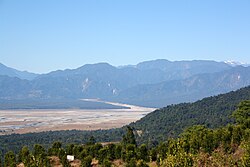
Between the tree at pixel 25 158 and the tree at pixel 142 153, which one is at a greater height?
the tree at pixel 142 153

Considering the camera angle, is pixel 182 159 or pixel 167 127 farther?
pixel 167 127

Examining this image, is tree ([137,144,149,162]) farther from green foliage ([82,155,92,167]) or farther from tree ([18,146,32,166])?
tree ([18,146,32,166])

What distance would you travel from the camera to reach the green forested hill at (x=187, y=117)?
123519mm

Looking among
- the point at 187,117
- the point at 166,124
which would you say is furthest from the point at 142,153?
the point at 187,117

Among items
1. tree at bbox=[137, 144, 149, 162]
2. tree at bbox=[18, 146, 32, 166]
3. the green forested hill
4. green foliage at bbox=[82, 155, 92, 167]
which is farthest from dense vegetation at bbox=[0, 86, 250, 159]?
green foliage at bbox=[82, 155, 92, 167]

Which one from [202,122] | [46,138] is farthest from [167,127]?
[46,138]

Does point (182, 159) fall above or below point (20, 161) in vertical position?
above

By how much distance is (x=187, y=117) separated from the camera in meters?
145

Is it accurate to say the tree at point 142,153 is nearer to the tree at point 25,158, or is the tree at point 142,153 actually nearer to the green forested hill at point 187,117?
the tree at point 25,158

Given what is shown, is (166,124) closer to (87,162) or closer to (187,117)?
(187,117)

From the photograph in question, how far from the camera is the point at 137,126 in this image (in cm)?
14812

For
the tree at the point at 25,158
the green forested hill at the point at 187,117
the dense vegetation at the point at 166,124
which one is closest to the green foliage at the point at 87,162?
the tree at the point at 25,158

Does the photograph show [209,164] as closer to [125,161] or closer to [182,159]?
[182,159]

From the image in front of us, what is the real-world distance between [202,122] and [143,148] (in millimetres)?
82691
